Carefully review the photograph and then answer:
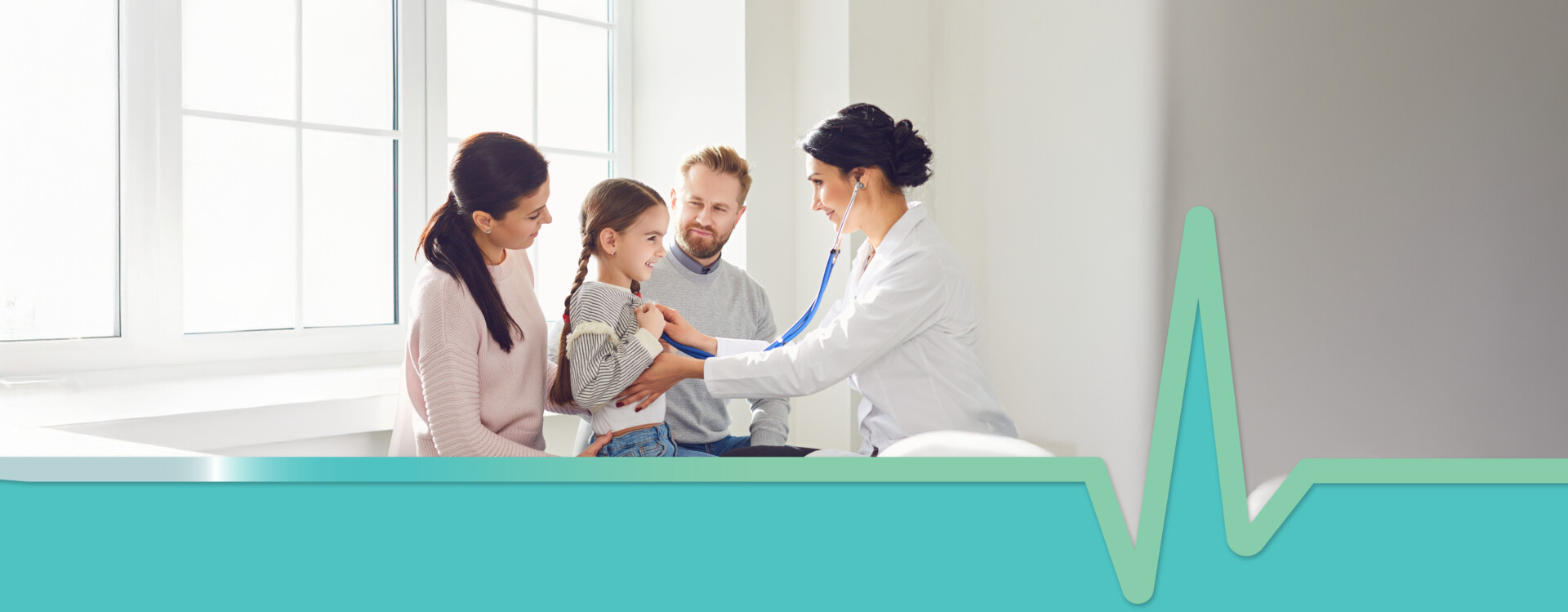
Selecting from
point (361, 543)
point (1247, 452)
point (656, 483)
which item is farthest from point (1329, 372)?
point (361, 543)

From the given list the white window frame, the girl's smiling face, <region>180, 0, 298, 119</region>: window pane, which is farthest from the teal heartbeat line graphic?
<region>180, 0, 298, 119</region>: window pane

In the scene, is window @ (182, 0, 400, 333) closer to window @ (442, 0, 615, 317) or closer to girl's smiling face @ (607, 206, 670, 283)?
window @ (442, 0, 615, 317)

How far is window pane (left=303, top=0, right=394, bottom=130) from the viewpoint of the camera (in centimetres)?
179

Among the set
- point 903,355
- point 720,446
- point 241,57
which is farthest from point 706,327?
point 241,57

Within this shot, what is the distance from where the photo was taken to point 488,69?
2035 mm

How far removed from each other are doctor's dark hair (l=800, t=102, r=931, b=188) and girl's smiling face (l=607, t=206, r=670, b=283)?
250 millimetres

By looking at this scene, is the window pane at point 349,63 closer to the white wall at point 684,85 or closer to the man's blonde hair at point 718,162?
the white wall at point 684,85

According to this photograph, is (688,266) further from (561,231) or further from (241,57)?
(241,57)

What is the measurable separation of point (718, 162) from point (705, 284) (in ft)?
0.71

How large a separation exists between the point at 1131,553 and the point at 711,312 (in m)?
1.10

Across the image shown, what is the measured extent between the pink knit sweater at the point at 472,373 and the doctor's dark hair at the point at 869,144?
1.55 ft

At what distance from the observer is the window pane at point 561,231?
215 cm

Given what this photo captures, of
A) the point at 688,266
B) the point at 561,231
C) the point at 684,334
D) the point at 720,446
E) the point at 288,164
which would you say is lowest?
the point at 720,446

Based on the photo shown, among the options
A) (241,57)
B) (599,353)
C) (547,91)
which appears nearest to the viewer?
(599,353)
